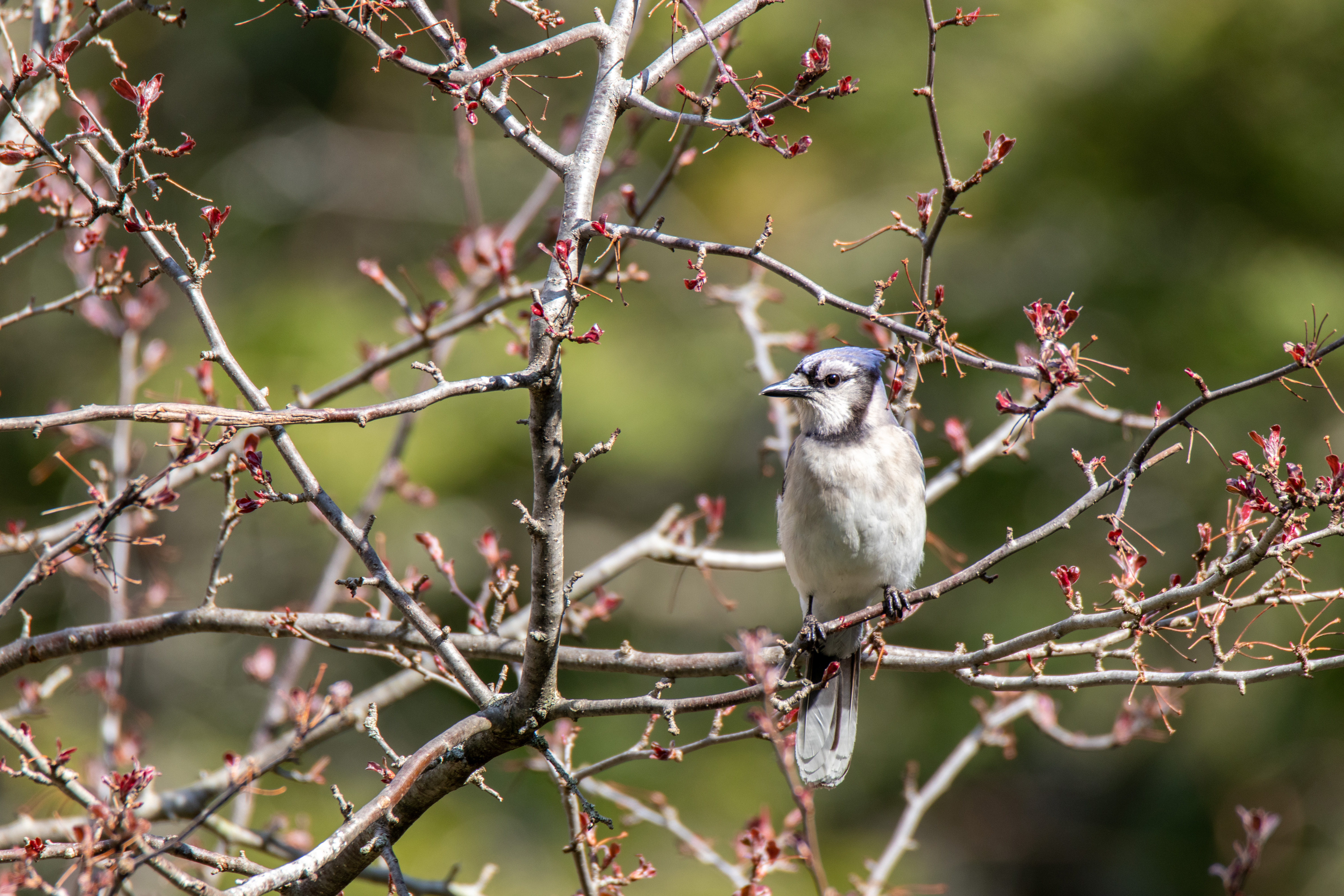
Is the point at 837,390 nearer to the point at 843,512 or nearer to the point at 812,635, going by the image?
the point at 843,512

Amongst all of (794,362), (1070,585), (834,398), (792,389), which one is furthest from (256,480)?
(794,362)

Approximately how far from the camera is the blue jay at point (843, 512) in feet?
10.3

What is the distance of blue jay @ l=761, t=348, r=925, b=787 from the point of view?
315cm

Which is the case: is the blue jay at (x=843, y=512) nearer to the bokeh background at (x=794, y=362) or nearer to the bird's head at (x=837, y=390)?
the bird's head at (x=837, y=390)

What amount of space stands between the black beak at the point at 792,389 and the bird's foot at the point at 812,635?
2.65 ft

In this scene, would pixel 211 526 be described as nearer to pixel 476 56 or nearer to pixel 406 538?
pixel 406 538

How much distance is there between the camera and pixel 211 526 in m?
7.40

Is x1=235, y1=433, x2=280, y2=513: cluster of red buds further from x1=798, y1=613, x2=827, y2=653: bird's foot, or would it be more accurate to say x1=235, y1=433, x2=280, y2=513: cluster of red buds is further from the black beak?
the black beak

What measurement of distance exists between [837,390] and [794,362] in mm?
3758

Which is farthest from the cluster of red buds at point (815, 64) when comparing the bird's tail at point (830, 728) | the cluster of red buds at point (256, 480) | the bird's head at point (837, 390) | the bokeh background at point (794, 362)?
the bokeh background at point (794, 362)

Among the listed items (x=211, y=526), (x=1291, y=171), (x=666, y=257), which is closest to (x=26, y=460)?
(x=211, y=526)

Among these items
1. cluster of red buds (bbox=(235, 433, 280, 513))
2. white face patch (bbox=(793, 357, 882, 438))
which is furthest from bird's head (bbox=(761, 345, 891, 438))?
cluster of red buds (bbox=(235, 433, 280, 513))

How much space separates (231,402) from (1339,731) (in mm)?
5460

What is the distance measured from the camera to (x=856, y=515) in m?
3.13
